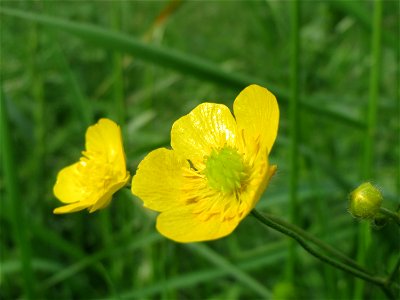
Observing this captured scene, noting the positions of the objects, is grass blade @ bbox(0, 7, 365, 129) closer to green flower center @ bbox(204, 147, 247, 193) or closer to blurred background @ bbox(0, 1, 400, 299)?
blurred background @ bbox(0, 1, 400, 299)

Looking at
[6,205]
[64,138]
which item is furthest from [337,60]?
[6,205]

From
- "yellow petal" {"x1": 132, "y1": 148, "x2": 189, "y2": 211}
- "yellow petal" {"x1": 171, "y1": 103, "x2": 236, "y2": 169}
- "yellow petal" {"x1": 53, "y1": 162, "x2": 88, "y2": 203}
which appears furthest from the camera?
"yellow petal" {"x1": 53, "y1": 162, "x2": 88, "y2": 203}

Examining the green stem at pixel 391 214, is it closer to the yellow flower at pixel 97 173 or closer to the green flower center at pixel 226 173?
the green flower center at pixel 226 173

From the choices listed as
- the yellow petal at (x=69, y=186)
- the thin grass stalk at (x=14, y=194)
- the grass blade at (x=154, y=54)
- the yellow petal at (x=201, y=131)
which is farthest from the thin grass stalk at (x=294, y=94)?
the thin grass stalk at (x=14, y=194)

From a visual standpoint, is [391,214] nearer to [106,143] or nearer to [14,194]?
[106,143]

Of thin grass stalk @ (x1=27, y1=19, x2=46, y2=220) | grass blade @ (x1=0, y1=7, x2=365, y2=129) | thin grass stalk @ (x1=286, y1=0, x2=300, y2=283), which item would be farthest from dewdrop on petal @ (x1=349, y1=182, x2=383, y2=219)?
thin grass stalk @ (x1=27, y1=19, x2=46, y2=220)
